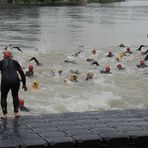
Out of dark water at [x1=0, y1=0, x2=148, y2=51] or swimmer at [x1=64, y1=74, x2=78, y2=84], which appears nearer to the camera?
swimmer at [x1=64, y1=74, x2=78, y2=84]

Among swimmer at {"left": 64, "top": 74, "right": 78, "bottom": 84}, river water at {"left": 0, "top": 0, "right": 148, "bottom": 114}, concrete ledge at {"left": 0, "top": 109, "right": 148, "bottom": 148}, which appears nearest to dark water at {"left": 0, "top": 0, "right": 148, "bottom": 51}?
river water at {"left": 0, "top": 0, "right": 148, "bottom": 114}

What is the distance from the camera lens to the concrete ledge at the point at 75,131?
1123cm

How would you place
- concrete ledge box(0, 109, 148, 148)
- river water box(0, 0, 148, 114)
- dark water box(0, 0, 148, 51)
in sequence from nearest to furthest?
concrete ledge box(0, 109, 148, 148) → river water box(0, 0, 148, 114) → dark water box(0, 0, 148, 51)

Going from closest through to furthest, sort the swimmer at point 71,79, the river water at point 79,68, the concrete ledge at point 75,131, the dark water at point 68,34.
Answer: the concrete ledge at point 75,131 < the river water at point 79,68 < the swimmer at point 71,79 < the dark water at point 68,34

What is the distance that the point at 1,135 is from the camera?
11.6 metres

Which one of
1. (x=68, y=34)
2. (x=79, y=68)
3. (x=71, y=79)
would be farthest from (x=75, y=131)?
(x=68, y=34)

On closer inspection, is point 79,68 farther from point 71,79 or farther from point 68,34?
point 68,34

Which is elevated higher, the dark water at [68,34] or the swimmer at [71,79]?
the dark water at [68,34]

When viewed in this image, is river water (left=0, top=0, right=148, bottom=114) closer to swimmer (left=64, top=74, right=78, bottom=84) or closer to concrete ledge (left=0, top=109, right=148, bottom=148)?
swimmer (left=64, top=74, right=78, bottom=84)

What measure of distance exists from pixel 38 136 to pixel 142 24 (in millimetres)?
57753

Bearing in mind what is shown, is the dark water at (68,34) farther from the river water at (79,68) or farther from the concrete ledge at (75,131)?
the concrete ledge at (75,131)

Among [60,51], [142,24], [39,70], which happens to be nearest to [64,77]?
[39,70]

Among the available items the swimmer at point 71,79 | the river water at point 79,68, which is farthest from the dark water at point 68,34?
the swimmer at point 71,79

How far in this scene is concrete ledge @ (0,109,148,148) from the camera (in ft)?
36.9
